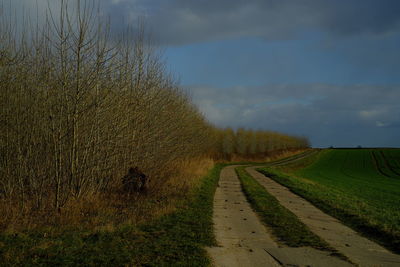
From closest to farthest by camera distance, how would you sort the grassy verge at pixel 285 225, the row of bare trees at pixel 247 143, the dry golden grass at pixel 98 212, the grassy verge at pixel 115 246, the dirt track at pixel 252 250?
the grassy verge at pixel 115 246
the dirt track at pixel 252 250
the grassy verge at pixel 285 225
the dry golden grass at pixel 98 212
the row of bare trees at pixel 247 143

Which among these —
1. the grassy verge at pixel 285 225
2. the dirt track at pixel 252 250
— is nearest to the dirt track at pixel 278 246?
the dirt track at pixel 252 250

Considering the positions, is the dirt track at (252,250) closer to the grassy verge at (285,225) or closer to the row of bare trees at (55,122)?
the grassy verge at (285,225)

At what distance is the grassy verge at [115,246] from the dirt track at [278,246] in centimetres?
43

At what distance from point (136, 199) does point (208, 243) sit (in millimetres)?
5971

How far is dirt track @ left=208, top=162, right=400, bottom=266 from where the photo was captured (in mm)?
6098

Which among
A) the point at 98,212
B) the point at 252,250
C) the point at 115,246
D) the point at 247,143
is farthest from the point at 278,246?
the point at 247,143

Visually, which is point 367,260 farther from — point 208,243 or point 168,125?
point 168,125

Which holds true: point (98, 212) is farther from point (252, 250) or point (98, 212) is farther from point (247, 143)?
point (247, 143)

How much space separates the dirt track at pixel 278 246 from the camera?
6098 millimetres

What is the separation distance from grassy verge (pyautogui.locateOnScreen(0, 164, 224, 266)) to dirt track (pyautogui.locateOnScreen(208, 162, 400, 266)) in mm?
426

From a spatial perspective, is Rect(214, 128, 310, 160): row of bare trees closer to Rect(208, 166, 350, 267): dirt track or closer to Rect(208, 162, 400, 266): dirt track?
Rect(208, 162, 400, 266): dirt track

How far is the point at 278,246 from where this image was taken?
23.3 feet

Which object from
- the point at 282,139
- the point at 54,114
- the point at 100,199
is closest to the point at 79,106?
the point at 54,114

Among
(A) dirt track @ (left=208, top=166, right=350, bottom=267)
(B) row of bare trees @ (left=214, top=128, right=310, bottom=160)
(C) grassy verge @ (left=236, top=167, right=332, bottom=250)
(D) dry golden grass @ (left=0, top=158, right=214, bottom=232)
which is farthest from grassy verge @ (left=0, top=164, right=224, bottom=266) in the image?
(B) row of bare trees @ (left=214, top=128, right=310, bottom=160)
